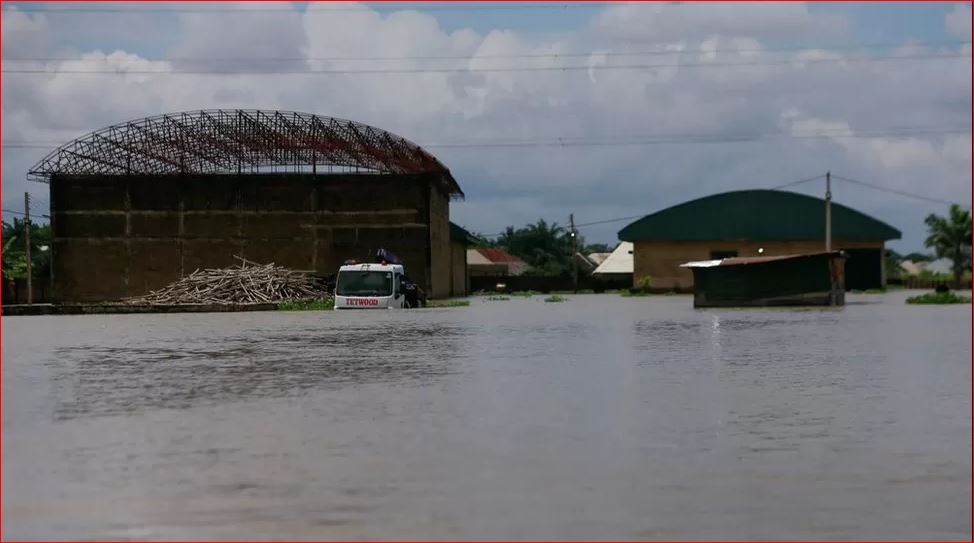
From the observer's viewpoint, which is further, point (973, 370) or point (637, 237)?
point (637, 237)

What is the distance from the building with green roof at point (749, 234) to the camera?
7044 cm

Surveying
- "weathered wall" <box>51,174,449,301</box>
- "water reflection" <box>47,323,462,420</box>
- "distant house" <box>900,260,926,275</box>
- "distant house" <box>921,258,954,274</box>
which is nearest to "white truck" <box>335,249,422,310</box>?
"weathered wall" <box>51,174,449,301</box>

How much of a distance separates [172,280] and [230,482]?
46123 mm

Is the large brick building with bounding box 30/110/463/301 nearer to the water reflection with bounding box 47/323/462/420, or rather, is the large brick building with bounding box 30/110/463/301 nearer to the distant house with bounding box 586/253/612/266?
the water reflection with bounding box 47/323/462/420

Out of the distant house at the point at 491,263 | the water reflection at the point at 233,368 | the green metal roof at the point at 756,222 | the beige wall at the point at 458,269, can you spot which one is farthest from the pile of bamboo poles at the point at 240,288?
the distant house at the point at 491,263

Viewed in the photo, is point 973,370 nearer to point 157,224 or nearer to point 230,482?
point 230,482

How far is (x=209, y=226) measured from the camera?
53531mm

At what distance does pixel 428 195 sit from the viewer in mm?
53000

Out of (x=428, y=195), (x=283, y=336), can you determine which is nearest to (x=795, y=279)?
(x=428, y=195)

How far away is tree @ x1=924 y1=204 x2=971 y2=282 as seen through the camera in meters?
104

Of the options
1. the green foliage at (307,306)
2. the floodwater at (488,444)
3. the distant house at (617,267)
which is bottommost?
the floodwater at (488,444)

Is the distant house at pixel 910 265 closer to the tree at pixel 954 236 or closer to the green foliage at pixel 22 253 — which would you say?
the tree at pixel 954 236

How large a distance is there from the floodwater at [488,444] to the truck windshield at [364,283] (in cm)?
1956

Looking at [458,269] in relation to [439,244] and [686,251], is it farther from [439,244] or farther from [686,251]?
[686,251]
